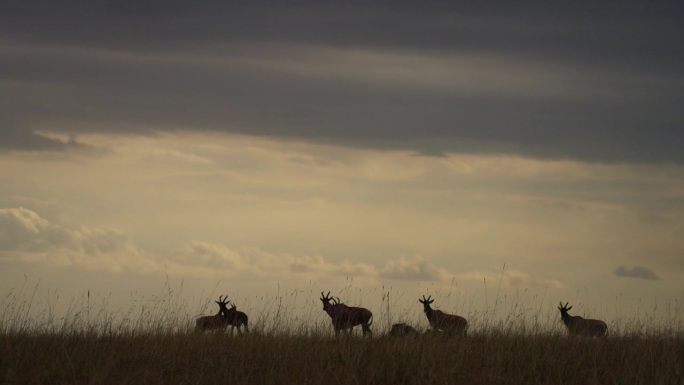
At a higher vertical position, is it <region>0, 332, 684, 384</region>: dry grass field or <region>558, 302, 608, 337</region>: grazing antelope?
<region>558, 302, 608, 337</region>: grazing antelope

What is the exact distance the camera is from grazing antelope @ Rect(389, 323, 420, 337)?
19.1m

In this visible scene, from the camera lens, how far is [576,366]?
51.9ft

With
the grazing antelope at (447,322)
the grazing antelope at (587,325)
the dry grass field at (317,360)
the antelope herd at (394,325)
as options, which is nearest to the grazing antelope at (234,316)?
the antelope herd at (394,325)

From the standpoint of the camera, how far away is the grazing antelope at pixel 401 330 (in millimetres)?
19092

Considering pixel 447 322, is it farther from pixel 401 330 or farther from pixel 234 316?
pixel 234 316

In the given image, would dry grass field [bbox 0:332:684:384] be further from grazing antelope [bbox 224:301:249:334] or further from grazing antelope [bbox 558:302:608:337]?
grazing antelope [bbox 224:301:249:334]

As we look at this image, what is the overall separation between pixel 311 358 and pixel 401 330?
4097mm

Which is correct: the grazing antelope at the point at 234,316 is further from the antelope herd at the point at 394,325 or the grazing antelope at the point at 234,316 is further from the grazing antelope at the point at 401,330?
the grazing antelope at the point at 401,330

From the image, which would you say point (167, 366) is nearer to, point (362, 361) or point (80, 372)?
point (80, 372)

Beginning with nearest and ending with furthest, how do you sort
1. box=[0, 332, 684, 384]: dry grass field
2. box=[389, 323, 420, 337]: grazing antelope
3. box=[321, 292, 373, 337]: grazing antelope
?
→ box=[0, 332, 684, 384]: dry grass field → box=[389, 323, 420, 337]: grazing antelope → box=[321, 292, 373, 337]: grazing antelope

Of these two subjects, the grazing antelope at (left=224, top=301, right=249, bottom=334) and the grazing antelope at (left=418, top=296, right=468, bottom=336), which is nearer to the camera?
the grazing antelope at (left=418, top=296, right=468, bottom=336)

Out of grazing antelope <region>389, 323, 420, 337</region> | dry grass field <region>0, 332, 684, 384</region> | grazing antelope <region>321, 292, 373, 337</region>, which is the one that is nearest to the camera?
dry grass field <region>0, 332, 684, 384</region>

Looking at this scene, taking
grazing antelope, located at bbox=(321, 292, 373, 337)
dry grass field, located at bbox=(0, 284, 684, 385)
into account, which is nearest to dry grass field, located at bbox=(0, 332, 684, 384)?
dry grass field, located at bbox=(0, 284, 684, 385)

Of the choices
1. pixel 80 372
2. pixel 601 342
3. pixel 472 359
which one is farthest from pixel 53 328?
pixel 601 342
